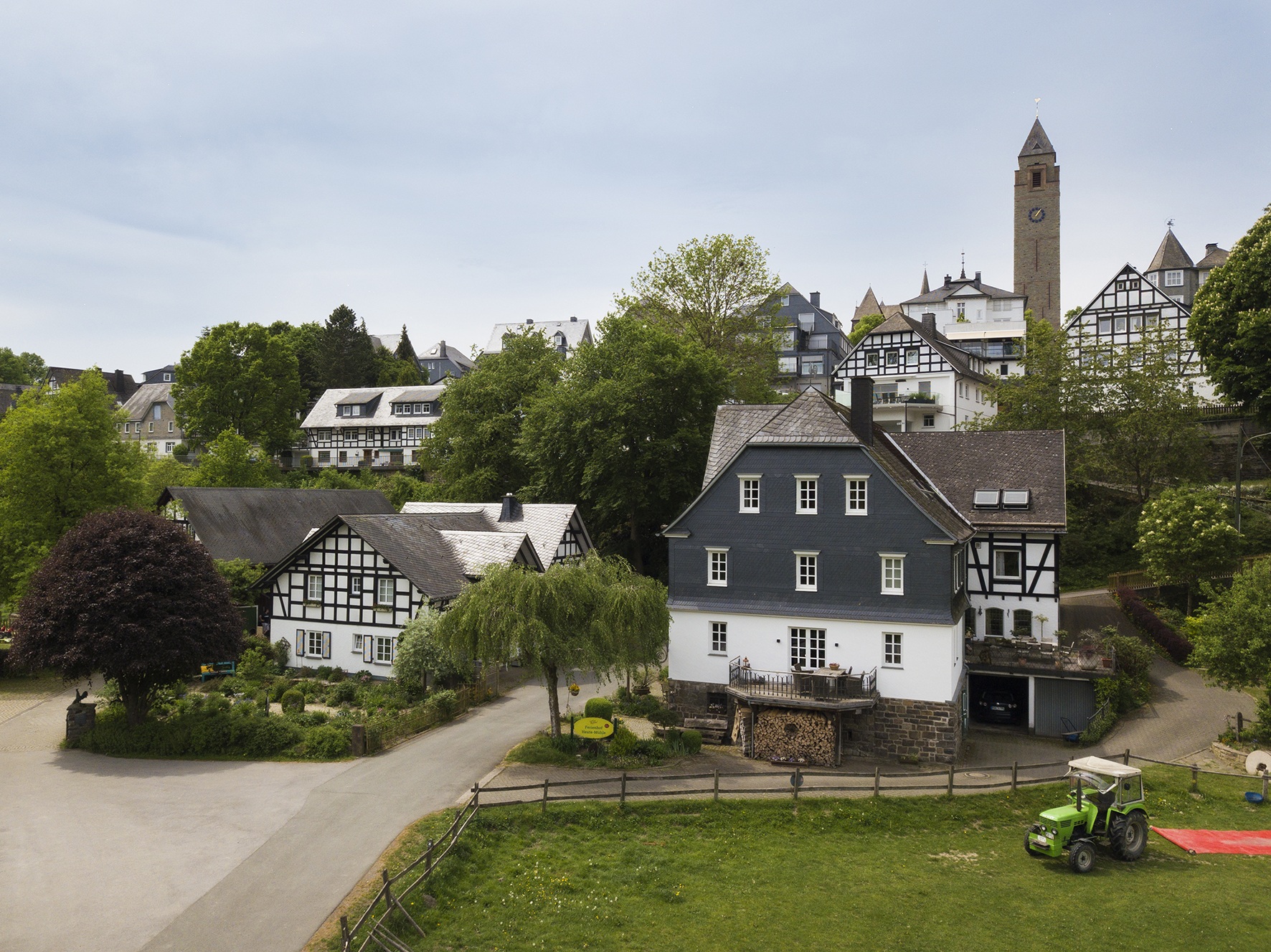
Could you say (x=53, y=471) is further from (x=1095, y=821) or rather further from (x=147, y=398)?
(x=147, y=398)

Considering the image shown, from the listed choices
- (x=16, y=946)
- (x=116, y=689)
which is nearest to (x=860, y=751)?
(x=16, y=946)

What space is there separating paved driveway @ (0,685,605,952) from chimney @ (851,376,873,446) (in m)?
13.5

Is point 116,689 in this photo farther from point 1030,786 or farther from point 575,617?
point 1030,786

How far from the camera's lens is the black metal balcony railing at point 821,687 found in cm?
2433

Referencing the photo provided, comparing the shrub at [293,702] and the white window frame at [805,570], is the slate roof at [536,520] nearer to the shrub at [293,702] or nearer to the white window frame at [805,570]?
the shrub at [293,702]

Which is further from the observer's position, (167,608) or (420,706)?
(420,706)

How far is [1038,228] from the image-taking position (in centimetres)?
8288

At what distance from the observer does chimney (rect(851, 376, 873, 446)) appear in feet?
88.8

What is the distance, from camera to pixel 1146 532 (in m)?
36.6

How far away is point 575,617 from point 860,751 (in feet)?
29.9

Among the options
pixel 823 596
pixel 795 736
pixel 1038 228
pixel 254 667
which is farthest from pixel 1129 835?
pixel 1038 228

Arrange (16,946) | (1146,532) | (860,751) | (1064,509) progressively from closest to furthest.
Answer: (16,946)
(860,751)
(1064,509)
(1146,532)

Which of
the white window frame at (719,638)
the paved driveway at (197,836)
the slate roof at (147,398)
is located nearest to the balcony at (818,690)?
the white window frame at (719,638)

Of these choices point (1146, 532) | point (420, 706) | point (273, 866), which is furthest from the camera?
point (1146, 532)
